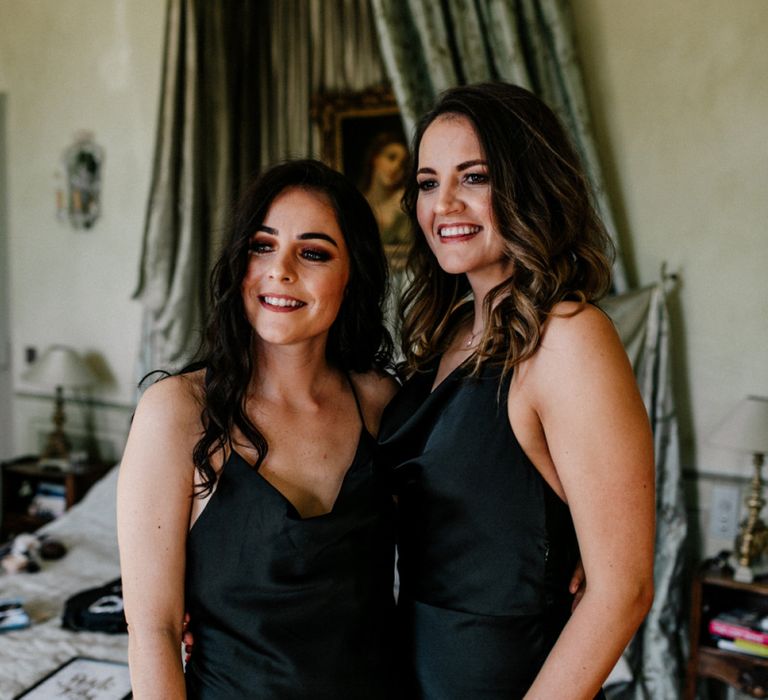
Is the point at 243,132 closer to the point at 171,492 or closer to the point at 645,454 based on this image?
the point at 171,492

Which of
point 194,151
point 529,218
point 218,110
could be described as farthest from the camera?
point 218,110

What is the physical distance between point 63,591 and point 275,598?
186 centimetres

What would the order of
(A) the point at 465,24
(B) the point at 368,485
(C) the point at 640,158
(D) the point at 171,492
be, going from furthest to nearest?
(C) the point at 640,158 → (A) the point at 465,24 → (B) the point at 368,485 → (D) the point at 171,492

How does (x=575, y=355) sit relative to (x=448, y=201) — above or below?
below

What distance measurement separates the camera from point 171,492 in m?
1.34

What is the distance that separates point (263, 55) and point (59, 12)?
1.58 m

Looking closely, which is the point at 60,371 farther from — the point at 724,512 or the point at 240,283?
the point at 724,512

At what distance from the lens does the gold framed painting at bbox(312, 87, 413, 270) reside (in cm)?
360

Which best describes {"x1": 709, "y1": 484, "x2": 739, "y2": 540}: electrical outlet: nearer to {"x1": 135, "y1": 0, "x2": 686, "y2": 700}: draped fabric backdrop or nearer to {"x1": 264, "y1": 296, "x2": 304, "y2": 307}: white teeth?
{"x1": 135, "y1": 0, "x2": 686, "y2": 700}: draped fabric backdrop

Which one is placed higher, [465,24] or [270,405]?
[465,24]

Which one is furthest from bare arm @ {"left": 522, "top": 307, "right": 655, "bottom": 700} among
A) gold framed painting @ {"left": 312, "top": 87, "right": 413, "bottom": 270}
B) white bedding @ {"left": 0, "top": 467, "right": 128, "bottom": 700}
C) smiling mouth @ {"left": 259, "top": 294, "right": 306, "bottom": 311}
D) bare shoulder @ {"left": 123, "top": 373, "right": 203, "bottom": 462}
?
gold framed painting @ {"left": 312, "top": 87, "right": 413, "bottom": 270}

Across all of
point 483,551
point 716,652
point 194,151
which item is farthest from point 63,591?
point 716,652

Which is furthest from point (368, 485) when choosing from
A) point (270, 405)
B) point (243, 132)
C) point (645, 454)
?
point (243, 132)

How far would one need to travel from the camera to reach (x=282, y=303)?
1.49 m
